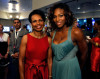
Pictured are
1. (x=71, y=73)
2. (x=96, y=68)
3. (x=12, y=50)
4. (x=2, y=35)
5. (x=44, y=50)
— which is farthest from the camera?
(x=2, y=35)

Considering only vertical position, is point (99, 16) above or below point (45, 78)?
above

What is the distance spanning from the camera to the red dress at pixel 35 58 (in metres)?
1.35

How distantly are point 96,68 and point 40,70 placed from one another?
1.84 metres

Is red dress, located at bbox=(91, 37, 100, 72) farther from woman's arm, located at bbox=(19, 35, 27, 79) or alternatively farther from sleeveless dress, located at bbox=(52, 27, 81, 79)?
woman's arm, located at bbox=(19, 35, 27, 79)

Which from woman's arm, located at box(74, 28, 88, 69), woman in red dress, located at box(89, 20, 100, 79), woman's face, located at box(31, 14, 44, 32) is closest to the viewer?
woman's arm, located at box(74, 28, 88, 69)

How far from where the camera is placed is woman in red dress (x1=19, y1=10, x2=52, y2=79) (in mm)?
1349

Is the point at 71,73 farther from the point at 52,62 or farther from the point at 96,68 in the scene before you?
the point at 96,68

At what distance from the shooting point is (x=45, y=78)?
1.42 m

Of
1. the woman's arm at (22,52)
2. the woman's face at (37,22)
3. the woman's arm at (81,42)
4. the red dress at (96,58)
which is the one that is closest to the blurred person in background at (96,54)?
the red dress at (96,58)

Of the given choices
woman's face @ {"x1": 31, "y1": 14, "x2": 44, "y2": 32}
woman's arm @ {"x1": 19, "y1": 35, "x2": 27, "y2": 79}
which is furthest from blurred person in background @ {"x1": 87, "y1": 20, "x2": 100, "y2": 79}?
woman's arm @ {"x1": 19, "y1": 35, "x2": 27, "y2": 79}

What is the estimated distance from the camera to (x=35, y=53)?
1.36 metres

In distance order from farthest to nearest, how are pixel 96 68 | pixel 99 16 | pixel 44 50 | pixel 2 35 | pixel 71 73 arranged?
pixel 99 16
pixel 2 35
pixel 96 68
pixel 44 50
pixel 71 73

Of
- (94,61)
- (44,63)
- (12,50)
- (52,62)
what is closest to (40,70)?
(44,63)

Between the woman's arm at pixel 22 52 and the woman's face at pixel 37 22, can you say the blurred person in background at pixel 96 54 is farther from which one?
the woman's arm at pixel 22 52
